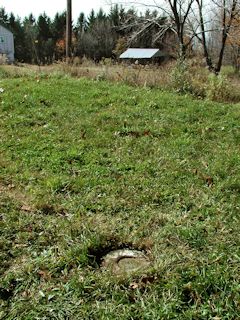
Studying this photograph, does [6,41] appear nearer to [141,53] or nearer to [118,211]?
[141,53]

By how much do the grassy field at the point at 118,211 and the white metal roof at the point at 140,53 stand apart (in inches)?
1326

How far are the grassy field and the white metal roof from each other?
33.7 m

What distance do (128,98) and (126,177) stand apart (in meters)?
3.75

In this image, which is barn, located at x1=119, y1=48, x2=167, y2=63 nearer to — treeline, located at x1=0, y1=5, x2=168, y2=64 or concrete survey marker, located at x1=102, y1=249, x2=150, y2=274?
treeline, located at x1=0, y1=5, x2=168, y2=64

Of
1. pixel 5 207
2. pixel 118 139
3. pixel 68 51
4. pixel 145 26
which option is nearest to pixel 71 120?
pixel 118 139

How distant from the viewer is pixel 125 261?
2.79 metres

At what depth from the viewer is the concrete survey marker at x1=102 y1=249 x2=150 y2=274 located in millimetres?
2691

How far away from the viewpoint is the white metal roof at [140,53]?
39.2 meters

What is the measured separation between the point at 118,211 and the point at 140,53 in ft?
128

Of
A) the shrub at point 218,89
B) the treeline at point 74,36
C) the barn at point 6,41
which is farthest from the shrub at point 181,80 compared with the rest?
the barn at point 6,41

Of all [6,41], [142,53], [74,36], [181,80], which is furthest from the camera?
[74,36]

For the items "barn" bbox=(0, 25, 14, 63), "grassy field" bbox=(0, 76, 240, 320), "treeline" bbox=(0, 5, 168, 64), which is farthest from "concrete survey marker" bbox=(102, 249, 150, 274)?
"barn" bbox=(0, 25, 14, 63)

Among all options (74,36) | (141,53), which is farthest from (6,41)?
(141,53)

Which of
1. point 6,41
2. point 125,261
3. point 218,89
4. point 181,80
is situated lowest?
point 125,261
